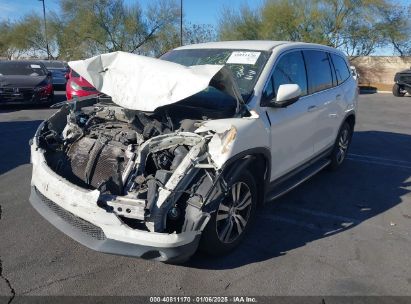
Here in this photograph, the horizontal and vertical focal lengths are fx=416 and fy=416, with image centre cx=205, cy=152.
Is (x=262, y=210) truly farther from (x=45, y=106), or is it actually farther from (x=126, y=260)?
(x=45, y=106)

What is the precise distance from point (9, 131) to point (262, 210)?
6.70 m

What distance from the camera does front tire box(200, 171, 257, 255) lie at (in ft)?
11.2

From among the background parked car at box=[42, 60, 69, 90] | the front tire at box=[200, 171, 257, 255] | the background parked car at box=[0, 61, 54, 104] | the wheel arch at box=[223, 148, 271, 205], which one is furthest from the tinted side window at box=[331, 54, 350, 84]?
the background parked car at box=[42, 60, 69, 90]

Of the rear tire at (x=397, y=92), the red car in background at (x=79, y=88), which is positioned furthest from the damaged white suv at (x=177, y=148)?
the rear tire at (x=397, y=92)

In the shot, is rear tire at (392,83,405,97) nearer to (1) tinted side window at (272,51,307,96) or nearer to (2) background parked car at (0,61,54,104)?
(2) background parked car at (0,61,54,104)

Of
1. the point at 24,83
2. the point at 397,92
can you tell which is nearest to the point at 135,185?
the point at 24,83

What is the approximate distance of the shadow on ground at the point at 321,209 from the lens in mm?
3834

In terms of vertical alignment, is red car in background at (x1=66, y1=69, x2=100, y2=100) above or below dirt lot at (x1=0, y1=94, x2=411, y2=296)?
below

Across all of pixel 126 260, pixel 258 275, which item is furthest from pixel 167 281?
pixel 258 275

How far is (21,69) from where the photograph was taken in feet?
46.2

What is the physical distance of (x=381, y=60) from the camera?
3081cm

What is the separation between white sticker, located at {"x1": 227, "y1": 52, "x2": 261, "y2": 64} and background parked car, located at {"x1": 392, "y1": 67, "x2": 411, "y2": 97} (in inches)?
714

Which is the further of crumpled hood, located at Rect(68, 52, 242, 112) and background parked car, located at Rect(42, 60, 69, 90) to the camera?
background parked car, located at Rect(42, 60, 69, 90)

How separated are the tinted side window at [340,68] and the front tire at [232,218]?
3.03 m
